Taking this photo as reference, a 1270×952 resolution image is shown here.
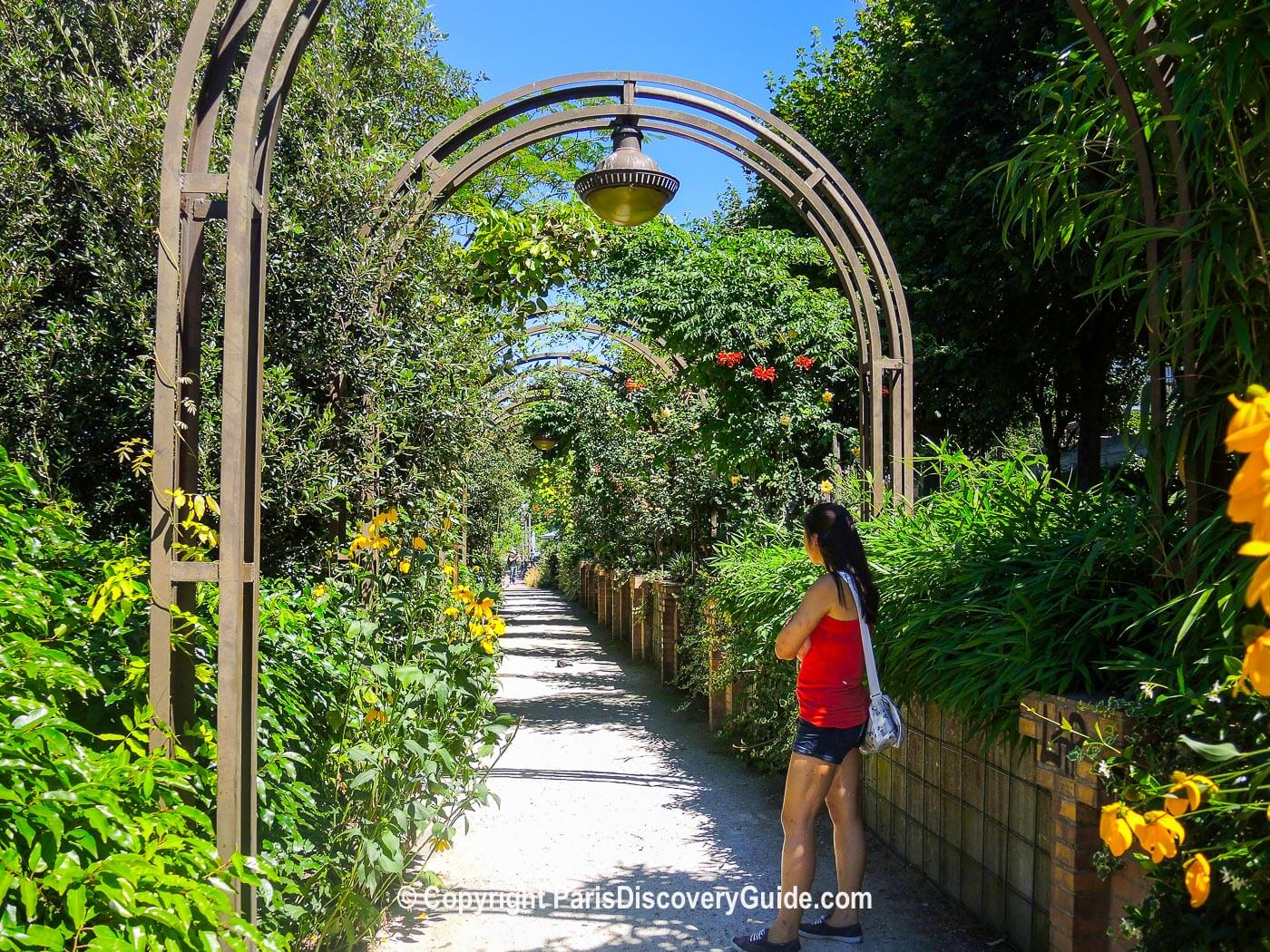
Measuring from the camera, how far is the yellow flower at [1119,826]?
1.65 m

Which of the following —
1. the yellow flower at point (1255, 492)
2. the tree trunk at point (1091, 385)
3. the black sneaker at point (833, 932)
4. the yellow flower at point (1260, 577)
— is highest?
the tree trunk at point (1091, 385)

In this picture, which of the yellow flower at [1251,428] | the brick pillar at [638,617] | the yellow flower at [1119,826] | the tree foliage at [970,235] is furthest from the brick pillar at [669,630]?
the yellow flower at [1251,428]

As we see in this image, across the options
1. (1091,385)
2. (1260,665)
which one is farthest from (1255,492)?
(1091,385)

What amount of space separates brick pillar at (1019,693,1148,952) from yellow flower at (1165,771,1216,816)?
534 millimetres

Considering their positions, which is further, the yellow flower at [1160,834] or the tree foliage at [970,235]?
the tree foliage at [970,235]

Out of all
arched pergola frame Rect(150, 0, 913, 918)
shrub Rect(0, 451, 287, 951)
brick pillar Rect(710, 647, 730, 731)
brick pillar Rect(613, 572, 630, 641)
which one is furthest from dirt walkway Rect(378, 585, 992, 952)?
brick pillar Rect(613, 572, 630, 641)

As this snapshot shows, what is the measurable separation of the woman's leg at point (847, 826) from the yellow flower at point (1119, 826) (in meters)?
1.77

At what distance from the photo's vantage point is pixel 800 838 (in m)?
3.38

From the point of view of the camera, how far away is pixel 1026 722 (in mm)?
2848

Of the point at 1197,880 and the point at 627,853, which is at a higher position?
the point at 1197,880

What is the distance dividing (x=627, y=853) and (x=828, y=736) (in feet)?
5.05

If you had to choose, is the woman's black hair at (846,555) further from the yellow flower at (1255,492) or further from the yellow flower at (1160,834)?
the yellow flower at (1255,492)

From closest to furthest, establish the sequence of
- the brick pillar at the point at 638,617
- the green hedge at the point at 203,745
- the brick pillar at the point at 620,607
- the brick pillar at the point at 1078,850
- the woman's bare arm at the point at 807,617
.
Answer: the green hedge at the point at 203,745
the brick pillar at the point at 1078,850
the woman's bare arm at the point at 807,617
the brick pillar at the point at 638,617
the brick pillar at the point at 620,607

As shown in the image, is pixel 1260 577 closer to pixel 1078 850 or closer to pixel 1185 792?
pixel 1185 792
